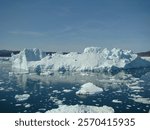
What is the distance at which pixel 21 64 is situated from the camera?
583cm

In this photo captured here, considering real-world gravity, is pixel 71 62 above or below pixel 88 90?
above

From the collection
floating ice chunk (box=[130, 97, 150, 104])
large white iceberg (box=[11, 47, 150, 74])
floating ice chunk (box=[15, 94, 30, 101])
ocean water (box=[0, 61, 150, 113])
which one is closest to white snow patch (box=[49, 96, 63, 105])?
ocean water (box=[0, 61, 150, 113])

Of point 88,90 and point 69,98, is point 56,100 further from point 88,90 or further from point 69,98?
point 88,90

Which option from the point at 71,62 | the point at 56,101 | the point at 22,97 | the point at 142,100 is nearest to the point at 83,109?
the point at 56,101

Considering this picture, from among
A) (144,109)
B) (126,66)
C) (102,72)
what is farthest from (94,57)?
(144,109)

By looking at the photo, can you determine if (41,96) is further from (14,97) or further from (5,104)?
(5,104)

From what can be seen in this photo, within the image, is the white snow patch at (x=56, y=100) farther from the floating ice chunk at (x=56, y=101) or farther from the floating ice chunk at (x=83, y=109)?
the floating ice chunk at (x=83, y=109)

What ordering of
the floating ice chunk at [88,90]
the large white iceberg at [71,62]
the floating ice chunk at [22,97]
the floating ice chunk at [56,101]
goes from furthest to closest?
the large white iceberg at [71,62]
the floating ice chunk at [88,90]
the floating ice chunk at [22,97]
the floating ice chunk at [56,101]

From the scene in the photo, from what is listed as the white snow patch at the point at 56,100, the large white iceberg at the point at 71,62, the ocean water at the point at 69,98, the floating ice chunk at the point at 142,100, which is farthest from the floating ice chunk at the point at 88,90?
the large white iceberg at the point at 71,62

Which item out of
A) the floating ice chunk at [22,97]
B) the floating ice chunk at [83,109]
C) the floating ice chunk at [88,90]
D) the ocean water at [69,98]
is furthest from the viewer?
the floating ice chunk at [88,90]

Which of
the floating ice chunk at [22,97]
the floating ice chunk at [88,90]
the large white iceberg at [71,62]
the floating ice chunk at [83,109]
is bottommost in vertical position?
the floating ice chunk at [83,109]

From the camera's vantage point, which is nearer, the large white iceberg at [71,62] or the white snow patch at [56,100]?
the white snow patch at [56,100]


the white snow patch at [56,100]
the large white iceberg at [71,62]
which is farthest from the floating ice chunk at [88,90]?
→ the large white iceberg at [71,62]

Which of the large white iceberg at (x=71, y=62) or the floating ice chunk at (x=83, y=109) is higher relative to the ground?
the large white iceberg at (x=71, y=62)
